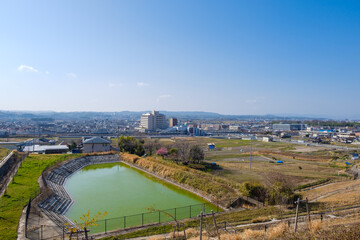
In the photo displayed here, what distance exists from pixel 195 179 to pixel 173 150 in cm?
1067

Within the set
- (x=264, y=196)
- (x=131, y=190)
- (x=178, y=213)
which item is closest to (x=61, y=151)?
(x=131, y=190)

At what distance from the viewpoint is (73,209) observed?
15.2 meters

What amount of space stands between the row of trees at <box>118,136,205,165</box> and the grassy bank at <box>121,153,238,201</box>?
3.31 m

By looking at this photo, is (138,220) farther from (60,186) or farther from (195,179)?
(60,186)

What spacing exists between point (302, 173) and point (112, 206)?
2005cm

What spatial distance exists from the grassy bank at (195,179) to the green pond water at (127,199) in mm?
836

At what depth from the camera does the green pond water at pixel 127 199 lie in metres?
13.2

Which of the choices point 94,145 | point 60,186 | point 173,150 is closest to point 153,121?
point 94,145

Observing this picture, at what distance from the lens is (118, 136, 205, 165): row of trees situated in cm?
2895

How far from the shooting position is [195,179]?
1973cm

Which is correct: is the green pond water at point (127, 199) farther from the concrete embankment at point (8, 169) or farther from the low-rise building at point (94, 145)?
the low-rise building at point (94, 145)

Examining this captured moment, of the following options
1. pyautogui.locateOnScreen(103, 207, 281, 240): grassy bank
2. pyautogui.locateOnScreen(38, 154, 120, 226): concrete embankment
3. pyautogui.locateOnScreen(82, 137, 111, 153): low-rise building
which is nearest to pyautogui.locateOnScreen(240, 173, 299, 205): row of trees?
pyautogui.locateOnScreen(103, 207, 281, 240): grassy bank

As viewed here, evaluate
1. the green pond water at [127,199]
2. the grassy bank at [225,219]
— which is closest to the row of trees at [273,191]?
the grassy bank at [225,219]

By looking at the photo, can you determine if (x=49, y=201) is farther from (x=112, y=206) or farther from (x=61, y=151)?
(x=61, y=151)
